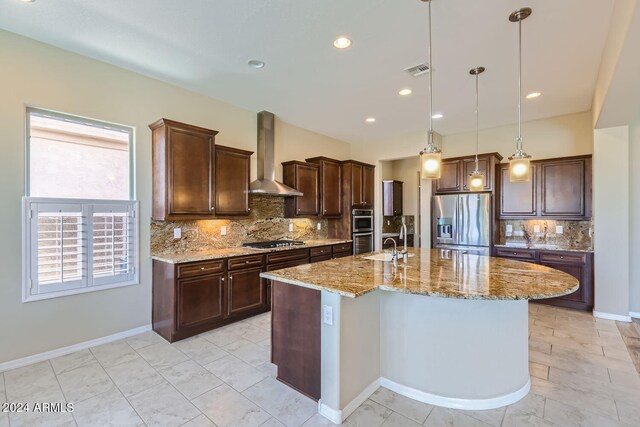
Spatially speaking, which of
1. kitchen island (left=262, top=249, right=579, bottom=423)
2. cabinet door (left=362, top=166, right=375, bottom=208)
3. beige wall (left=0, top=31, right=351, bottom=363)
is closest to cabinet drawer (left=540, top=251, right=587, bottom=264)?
kitchen island (left=262, top=249, right=579, bottom=423)

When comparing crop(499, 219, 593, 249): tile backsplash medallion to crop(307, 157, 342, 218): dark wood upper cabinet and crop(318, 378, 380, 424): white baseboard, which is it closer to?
crop(307, 157, 342, 218): dark wood upper cabinet

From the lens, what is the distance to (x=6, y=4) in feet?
7.75

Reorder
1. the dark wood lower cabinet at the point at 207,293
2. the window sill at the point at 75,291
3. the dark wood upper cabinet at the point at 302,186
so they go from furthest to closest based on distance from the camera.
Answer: the dark wood upper cabinet at the point at 302,186, the dark wood lower cabinet at the point at 207,293, the window sill at the point at 75,291

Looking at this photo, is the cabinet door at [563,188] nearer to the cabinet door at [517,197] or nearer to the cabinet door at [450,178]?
the cabinet door at [517,197]

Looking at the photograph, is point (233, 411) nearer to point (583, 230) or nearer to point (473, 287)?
point (473, 287)

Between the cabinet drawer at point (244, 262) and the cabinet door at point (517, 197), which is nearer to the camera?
the cabinet drawer at point (244, 262)

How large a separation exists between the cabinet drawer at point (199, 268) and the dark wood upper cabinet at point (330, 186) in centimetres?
229

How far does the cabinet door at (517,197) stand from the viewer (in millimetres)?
4797

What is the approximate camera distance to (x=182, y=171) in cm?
355

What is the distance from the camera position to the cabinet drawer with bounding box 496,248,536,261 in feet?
14.8

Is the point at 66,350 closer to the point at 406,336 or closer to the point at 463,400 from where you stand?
the point at 406,336

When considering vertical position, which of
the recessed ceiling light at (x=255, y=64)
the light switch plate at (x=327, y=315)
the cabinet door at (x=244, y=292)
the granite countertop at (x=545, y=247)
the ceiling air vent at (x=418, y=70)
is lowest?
the cabinet door at (x=244, y=292)

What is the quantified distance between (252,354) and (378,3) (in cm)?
327

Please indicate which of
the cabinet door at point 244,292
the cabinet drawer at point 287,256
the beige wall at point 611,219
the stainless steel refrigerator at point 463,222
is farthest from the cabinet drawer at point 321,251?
the beige wall at point 611,219
